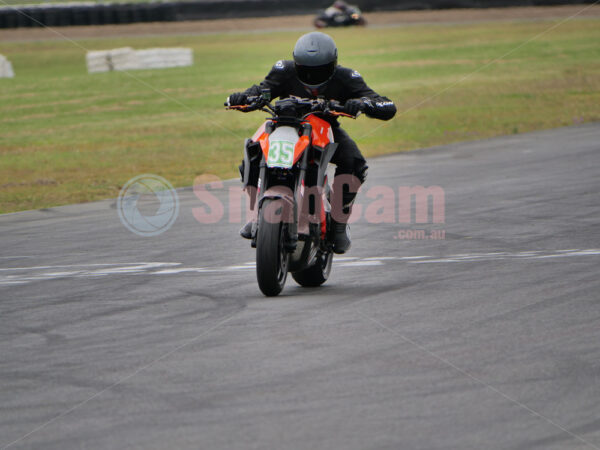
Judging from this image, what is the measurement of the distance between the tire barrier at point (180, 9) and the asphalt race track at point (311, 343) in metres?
37.8

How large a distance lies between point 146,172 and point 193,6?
116 feet

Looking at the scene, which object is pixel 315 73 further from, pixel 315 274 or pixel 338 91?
pixel 315 274

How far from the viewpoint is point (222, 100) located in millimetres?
24094

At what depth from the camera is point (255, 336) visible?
5488 millimetres

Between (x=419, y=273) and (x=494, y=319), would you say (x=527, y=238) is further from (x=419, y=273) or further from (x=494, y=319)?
(x=494, y=319)

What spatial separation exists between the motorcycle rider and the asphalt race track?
2.19 feet

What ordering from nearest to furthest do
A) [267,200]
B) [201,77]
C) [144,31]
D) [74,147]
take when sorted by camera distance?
[267,200], [74,147], [201,77], [144,31]

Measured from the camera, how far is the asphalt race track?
13.4ft

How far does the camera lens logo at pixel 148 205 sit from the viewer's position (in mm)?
10227

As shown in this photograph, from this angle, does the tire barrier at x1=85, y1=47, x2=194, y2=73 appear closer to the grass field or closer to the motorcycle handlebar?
the grass field

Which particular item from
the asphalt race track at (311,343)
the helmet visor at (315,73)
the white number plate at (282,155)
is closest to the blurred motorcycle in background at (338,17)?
the asphalt race track at (311,343)

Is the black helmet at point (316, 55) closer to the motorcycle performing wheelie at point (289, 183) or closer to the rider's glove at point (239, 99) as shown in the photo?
the motorcycle performing wheelie at point (289, 183)

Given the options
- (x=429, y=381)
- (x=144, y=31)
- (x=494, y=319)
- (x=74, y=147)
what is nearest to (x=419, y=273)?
(x=494, y=319)

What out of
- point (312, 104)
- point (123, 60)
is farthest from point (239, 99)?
point (123, 60)
